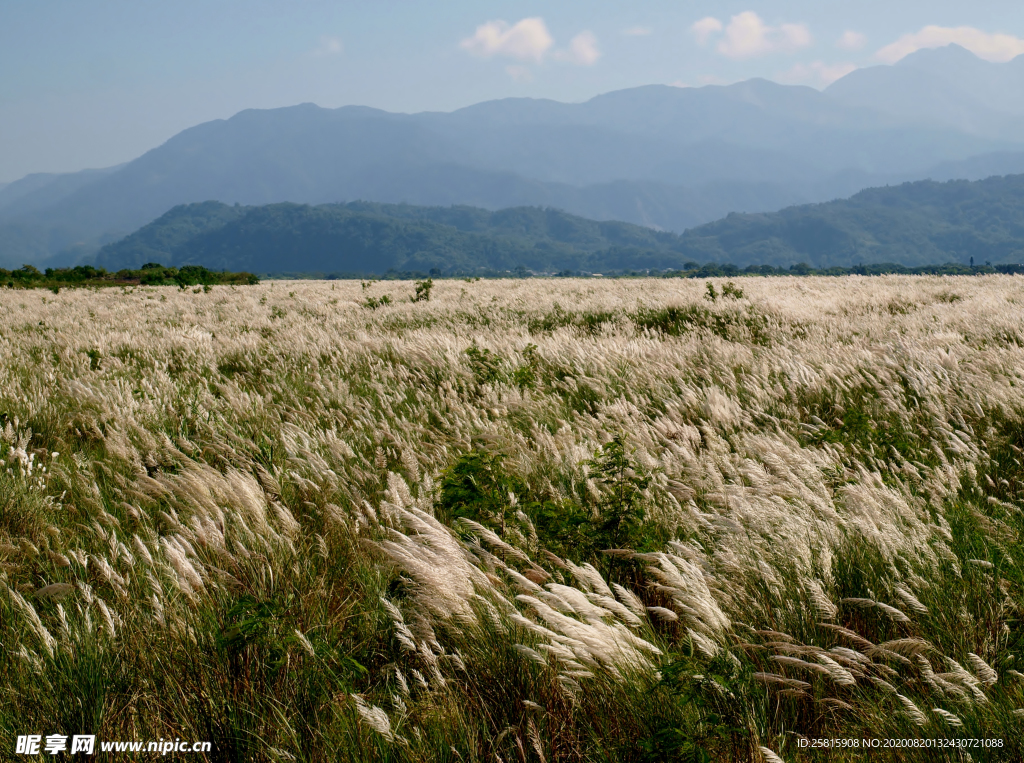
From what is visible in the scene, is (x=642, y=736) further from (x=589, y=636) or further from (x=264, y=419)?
(x=264, y=419)

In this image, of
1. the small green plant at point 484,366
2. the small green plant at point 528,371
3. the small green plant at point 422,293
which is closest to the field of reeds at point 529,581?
the small green plant at point 528,371

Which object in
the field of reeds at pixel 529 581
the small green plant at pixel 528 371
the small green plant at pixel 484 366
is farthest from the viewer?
the small green plant at pixel 484 366

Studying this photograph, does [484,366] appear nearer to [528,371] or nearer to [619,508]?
[528,371]

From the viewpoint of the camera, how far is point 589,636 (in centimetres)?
186

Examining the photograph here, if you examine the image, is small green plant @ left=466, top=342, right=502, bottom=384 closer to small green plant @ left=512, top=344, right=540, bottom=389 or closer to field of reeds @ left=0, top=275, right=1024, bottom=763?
small green plant @ left=512, top=344, right=540, bottom=389

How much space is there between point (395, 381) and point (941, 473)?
17.2 feet

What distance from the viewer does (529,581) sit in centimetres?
212

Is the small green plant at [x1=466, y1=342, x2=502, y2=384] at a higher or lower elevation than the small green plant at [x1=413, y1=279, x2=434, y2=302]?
lower

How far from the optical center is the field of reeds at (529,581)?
1786mm

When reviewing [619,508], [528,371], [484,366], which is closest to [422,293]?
[484,366]

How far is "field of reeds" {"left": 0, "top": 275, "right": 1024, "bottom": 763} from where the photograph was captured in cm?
179

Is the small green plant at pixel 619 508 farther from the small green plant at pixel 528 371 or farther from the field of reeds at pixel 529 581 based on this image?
the small green plant at pixel 528 371

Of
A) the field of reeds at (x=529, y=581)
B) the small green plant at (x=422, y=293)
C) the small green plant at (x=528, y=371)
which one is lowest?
the field of reeds at (x=529, y=581)

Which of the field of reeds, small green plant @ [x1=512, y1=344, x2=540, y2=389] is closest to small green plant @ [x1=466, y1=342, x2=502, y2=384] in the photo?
small green plant @ [x1=512, y1=344, x2=540, y2=389]
